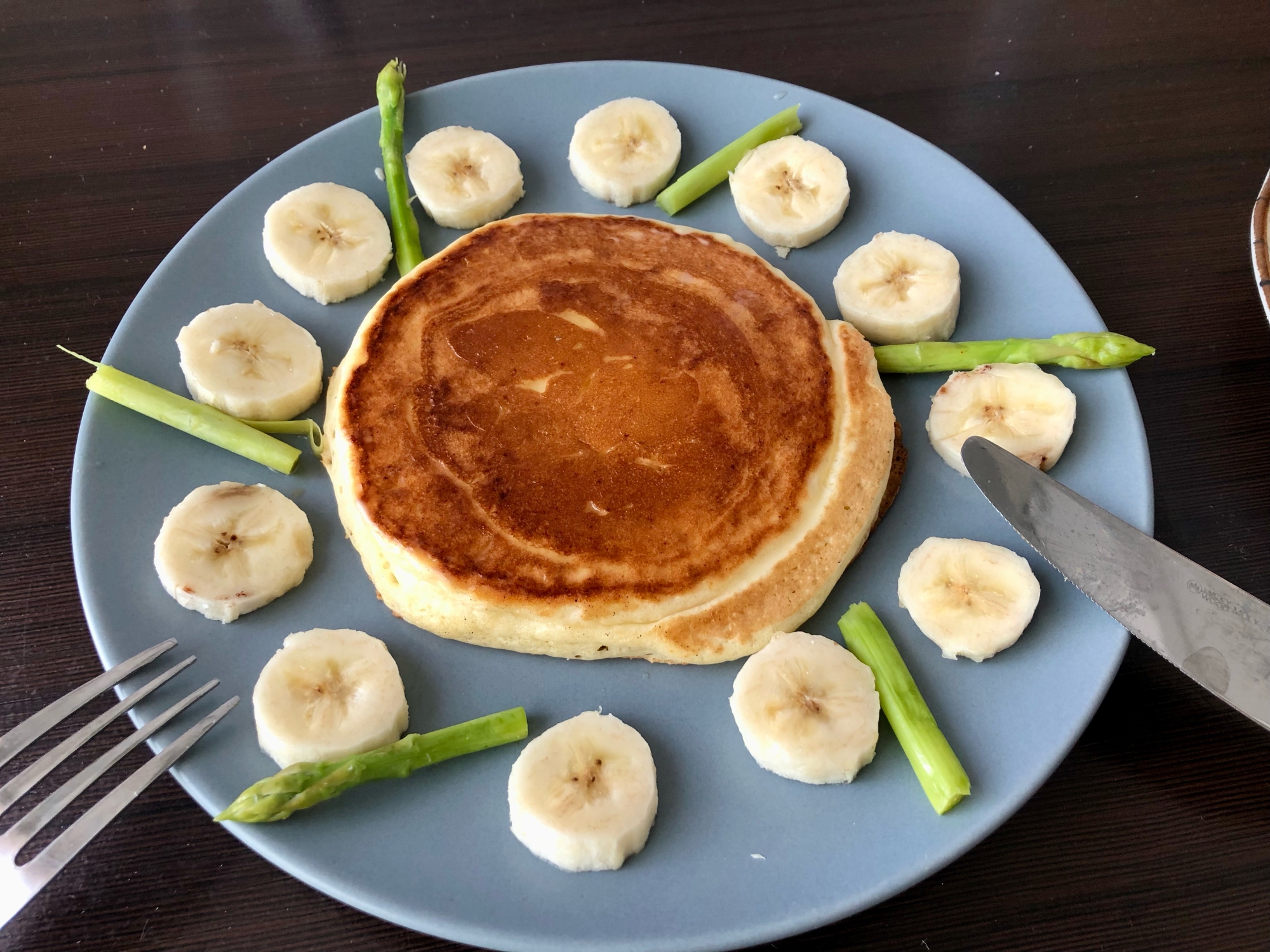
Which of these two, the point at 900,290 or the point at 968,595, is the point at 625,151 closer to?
the point at 900,290

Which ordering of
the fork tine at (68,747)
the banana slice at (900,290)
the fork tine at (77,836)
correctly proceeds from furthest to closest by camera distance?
the banana slice at (900,290) → the fork tine at (68,747) → the fork tine at (77,836)

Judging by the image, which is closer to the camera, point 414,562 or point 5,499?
point 414,562

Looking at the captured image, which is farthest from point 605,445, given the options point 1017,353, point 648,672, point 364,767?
point 1017,353

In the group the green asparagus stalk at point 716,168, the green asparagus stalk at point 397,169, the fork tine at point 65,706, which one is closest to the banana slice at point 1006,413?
the green asparagus stalk at point 716,168

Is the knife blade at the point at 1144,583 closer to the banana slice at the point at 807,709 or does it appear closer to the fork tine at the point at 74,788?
the banana slice at the point at 807,709

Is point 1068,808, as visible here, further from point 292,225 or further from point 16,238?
point 16,238

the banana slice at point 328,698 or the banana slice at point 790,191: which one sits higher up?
the banana slice at point 790,191

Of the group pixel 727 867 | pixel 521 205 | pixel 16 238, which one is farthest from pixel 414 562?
pixel 16 238
